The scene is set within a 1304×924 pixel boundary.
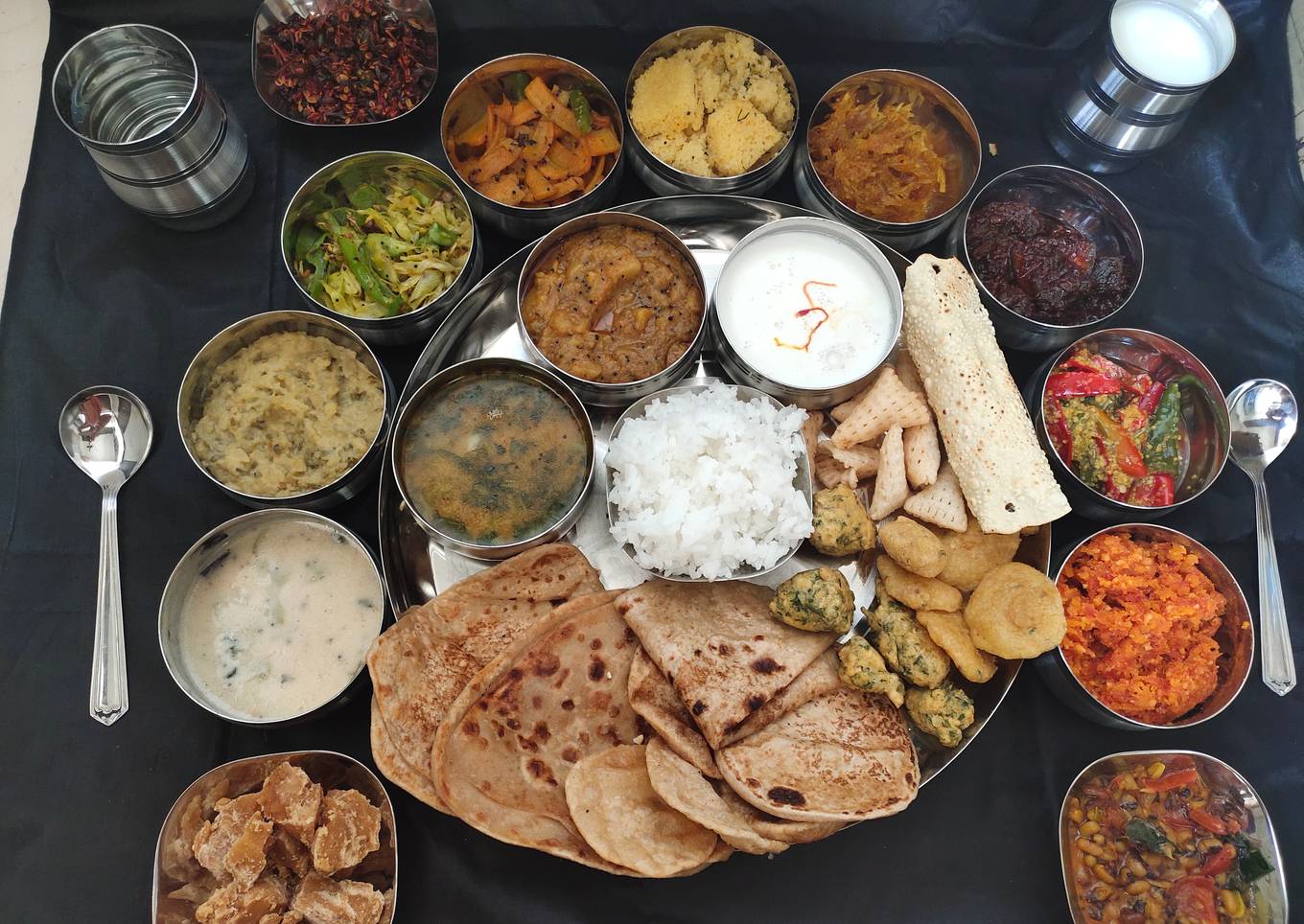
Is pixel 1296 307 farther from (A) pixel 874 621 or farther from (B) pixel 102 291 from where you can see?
(B) pixel 102 291

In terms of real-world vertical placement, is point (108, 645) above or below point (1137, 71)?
below

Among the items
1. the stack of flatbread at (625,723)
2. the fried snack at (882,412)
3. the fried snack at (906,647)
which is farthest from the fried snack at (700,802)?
the fried snack at (882,412)

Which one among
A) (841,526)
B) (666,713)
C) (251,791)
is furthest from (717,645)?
(251,791)

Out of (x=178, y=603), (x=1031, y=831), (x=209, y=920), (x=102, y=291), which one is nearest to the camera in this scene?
(x=209, y=920)

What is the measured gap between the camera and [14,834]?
2398mm

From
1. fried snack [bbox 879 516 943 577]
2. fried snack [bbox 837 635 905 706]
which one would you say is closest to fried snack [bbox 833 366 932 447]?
fried snack [bbox 879 516 943 577]

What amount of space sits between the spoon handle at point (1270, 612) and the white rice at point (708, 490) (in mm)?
1463

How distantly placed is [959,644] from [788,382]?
0.89 meters

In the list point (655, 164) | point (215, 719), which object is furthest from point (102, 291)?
point (655, 164)

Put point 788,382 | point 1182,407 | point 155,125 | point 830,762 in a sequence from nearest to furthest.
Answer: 1. point 830,762
2. point 788,382
3. point 1182,407
4. point 155,125

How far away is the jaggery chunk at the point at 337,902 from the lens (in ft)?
6.82

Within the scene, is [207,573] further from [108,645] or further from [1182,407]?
[1182,407]

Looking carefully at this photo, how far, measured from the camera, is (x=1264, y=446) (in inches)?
106

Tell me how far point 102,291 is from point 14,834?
65.9 inches
